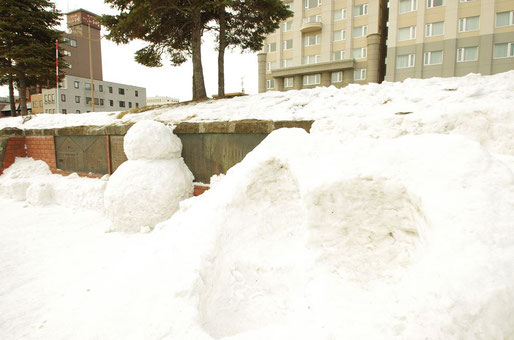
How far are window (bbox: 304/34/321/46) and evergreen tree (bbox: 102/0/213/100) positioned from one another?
642 inches

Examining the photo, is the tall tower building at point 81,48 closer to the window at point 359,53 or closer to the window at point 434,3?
the window at point 359,53

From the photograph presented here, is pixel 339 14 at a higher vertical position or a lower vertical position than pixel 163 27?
higher

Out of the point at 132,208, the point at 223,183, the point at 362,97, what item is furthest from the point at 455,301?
the point at 132,208

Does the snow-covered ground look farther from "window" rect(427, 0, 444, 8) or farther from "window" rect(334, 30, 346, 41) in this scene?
"window" rect(334, 30, 346, 41)

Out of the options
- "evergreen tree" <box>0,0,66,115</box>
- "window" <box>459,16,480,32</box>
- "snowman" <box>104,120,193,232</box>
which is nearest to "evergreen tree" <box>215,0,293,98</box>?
"snowman" <box>104,120,193,232</box>

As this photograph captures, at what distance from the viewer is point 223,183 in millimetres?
3506

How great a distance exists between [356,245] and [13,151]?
10416 millimetres

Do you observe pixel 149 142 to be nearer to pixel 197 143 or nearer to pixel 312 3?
pixel 197 143

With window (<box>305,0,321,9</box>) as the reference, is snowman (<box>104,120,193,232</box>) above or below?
below

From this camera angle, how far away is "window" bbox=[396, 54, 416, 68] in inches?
792

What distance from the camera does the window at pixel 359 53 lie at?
72.9 ft

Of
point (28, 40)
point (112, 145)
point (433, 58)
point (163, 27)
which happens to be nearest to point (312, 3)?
point (433, 58)

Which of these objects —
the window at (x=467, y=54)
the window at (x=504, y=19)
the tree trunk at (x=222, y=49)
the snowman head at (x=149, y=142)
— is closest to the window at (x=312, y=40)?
the window at (x=467, y=54)

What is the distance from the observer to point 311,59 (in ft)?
80.1
